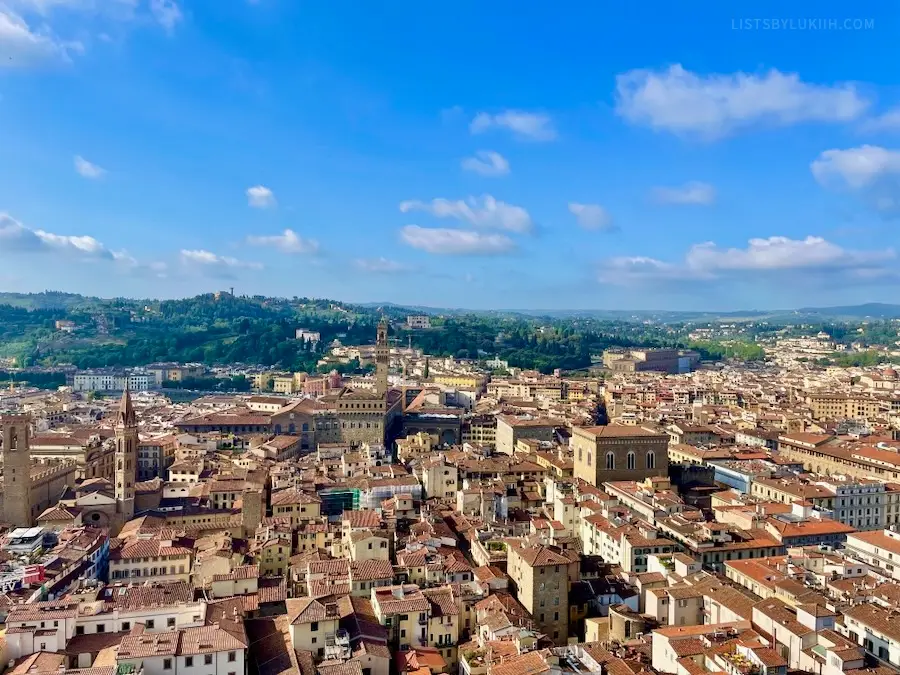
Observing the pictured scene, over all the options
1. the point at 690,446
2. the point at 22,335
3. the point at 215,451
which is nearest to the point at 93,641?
the point at 215,451

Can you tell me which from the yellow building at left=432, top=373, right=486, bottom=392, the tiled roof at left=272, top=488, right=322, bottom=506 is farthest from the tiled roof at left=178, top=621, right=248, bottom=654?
the yellow building at left=432, top=373, right=486, bottom=392

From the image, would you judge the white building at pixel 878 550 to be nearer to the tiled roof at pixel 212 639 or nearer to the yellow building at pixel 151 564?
the tiled roof at pixel 212 639

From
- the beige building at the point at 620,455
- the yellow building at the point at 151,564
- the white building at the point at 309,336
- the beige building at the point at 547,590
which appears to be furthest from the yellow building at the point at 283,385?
the beige building at the point at 547,590

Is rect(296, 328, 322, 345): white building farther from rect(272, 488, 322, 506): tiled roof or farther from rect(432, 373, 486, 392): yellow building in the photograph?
rect(272, 488, 322, 506): tiled roof

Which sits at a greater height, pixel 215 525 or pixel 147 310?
pixel 147 310

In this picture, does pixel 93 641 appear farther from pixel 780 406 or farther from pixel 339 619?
pixel 780 406

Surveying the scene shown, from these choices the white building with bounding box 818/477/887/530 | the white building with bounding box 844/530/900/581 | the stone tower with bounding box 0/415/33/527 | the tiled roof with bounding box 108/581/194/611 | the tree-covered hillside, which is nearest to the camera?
the tiled roof with bounding box 108/581/194/611

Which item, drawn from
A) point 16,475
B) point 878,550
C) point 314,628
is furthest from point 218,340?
point 878,550
